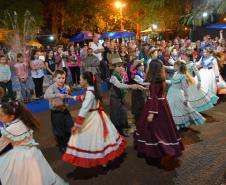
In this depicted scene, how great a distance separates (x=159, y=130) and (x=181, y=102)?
194 cm

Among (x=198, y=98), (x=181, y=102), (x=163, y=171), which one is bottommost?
(x=163, y=171)

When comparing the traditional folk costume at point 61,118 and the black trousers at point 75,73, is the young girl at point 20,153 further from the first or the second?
the black trousers at point 75,73

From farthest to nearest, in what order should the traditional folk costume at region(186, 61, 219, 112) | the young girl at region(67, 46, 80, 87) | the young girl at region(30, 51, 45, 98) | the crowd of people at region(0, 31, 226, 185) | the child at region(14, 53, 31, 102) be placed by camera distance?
the young girl at region(67, 46, 80, 87) < the young girl at region(30, 51, 45, 98) < the child at region(14, 53, 31, 102) < the traditional folk costume at region(186, 61, 219, 112) < the crowd of people at region(0, 31, 226, 185)

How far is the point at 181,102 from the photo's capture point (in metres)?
8.26

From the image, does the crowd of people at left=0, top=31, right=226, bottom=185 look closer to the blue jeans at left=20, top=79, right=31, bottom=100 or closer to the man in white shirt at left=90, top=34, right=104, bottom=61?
the blue jeans at left=20, top=79, right=31, bottom=100

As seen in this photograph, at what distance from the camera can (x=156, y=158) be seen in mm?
6785

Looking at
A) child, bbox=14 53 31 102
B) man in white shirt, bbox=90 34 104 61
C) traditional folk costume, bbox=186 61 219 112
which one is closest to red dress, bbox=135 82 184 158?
traditional folk costume, bbox=186 61 219 112

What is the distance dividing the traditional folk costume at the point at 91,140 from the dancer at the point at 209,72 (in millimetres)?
5777

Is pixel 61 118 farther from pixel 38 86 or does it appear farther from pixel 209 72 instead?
pixel 38 86

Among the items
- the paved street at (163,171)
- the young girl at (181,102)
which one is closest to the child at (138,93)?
the young girl at (181,102)

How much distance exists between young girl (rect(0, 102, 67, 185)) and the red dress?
2.20m

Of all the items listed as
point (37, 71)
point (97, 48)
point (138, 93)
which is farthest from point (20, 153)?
point (97, 48)

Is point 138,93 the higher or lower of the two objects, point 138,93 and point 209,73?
the lower

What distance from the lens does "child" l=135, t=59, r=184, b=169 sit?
6.46 m
